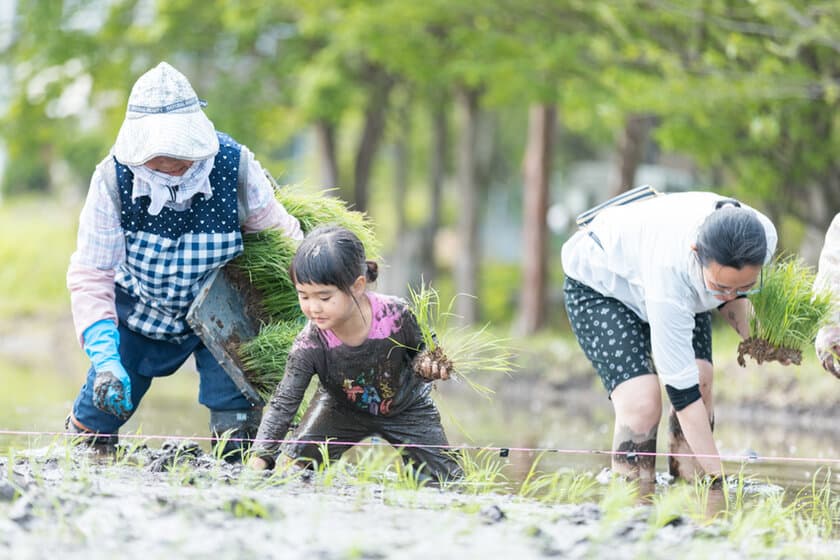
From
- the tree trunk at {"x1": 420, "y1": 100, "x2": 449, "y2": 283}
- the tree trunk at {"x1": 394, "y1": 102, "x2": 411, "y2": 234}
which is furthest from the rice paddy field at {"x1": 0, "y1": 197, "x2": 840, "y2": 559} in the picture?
the tree trunk at {"x1": 394, "y1": 102, "x2": 411, "y2": 234}

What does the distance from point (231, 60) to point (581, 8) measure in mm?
→ 8710

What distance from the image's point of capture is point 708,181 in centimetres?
2077

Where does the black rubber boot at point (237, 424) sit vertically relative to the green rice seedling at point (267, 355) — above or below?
below

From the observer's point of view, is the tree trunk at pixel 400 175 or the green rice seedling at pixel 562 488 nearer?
the green rice seedling at pixel 562 488

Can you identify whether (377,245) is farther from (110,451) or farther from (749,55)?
(749,55)

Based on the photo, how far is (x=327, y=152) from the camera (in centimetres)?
2175

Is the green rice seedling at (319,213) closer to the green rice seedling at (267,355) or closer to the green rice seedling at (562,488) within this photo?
the green rice seedling at (267,355)

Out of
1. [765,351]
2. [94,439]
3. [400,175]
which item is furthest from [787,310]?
[400,175]

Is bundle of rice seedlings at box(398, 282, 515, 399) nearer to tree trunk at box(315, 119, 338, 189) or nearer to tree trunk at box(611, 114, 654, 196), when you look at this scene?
tree trunk at box(611, 114, 654, 196)

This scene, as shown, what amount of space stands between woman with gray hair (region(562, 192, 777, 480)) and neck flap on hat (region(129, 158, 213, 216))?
1.62 m

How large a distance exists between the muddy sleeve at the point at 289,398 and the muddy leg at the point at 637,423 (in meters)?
1.35

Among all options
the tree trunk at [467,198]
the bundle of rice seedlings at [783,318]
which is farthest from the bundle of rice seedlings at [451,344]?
the tree trunk at [467,198]

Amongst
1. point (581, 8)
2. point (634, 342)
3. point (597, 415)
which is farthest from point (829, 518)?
point (581, 8)

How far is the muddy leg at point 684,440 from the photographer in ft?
19.5
